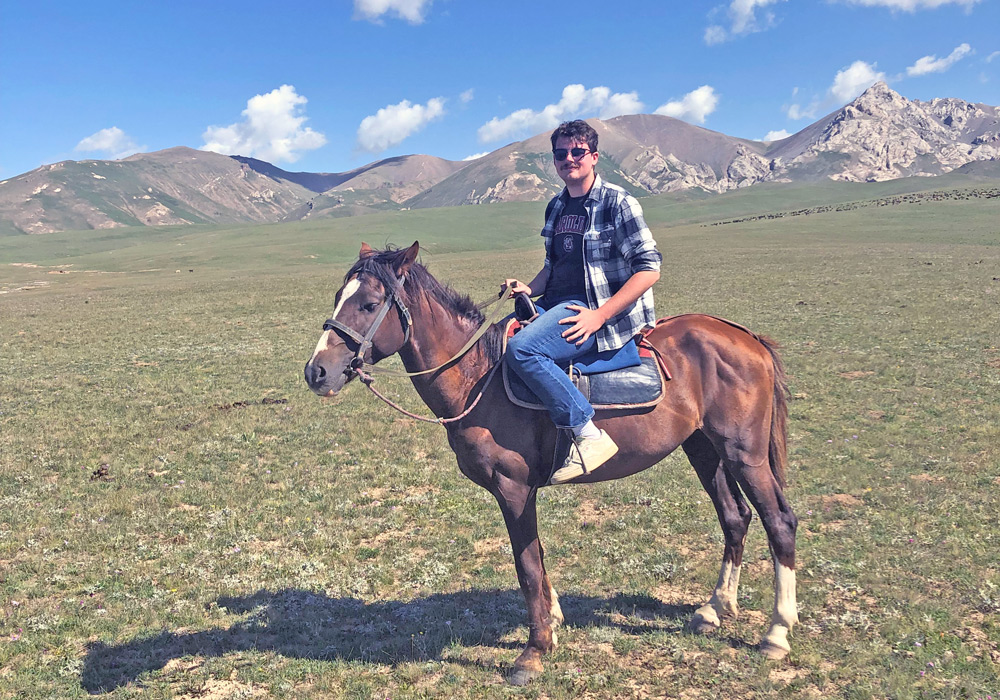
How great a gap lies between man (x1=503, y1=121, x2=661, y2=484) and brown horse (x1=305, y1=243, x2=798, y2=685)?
14.9 inches

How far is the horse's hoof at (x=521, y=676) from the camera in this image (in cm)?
590

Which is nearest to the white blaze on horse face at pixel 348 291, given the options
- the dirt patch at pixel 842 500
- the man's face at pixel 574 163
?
the man's face at pixel 574 163

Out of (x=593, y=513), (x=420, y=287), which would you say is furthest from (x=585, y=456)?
(x=593, y=513)

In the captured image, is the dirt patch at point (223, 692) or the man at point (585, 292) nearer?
the man at point (585, 292)

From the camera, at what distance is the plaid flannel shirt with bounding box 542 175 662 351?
219 inches

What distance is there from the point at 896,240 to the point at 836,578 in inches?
2693

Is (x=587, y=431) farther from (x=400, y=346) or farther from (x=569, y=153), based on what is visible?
(x=569, y=153)

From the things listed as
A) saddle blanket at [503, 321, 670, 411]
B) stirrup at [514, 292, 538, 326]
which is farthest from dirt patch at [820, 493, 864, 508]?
stirrup at [514, 292, 538, 326]

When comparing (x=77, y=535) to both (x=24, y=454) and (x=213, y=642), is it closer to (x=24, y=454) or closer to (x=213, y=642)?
(x=213, y=642)

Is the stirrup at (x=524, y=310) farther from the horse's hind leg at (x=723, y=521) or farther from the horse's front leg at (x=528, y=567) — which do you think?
the horse's hind leg at (x=723, y=521)

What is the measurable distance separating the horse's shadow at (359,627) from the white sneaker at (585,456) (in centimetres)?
215

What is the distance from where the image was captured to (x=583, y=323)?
5488mm

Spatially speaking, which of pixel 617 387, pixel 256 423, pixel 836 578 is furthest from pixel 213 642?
pixel 256 423

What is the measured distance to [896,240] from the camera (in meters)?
62.7
